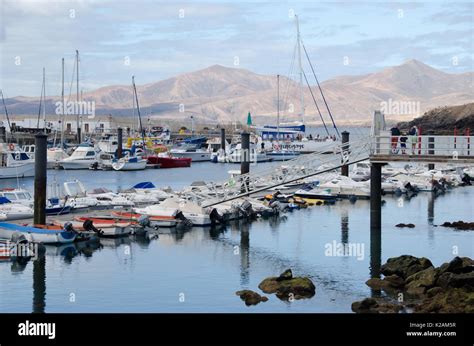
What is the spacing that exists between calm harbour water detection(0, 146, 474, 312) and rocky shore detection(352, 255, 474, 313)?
0.95 m

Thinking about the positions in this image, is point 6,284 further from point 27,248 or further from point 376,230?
point 376,230

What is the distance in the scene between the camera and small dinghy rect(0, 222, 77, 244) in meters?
41.9

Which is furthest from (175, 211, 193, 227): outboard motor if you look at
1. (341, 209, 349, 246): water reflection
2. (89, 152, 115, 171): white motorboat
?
(89, 152, 115, 171): white motorboat

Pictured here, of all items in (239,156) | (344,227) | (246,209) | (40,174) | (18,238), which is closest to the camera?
(18,238)

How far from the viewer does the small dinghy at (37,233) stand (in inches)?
1650

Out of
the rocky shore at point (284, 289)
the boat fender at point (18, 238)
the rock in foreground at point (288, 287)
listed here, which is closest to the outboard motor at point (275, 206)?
the boat fender at point (18, 238)

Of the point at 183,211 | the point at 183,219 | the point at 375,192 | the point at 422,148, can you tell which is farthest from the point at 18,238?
the point at 422,148

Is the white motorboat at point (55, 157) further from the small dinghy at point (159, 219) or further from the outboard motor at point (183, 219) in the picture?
the outboard motor at point (183, 219)

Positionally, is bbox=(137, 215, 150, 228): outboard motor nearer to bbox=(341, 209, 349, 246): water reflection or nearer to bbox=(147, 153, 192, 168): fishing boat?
bbox=(341, 209, 349, 246): water reflection

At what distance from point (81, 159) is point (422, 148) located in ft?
236

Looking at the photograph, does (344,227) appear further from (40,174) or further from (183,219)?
(40,174)

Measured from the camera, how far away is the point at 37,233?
138ft

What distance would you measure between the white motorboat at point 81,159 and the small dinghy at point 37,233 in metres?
66.2
